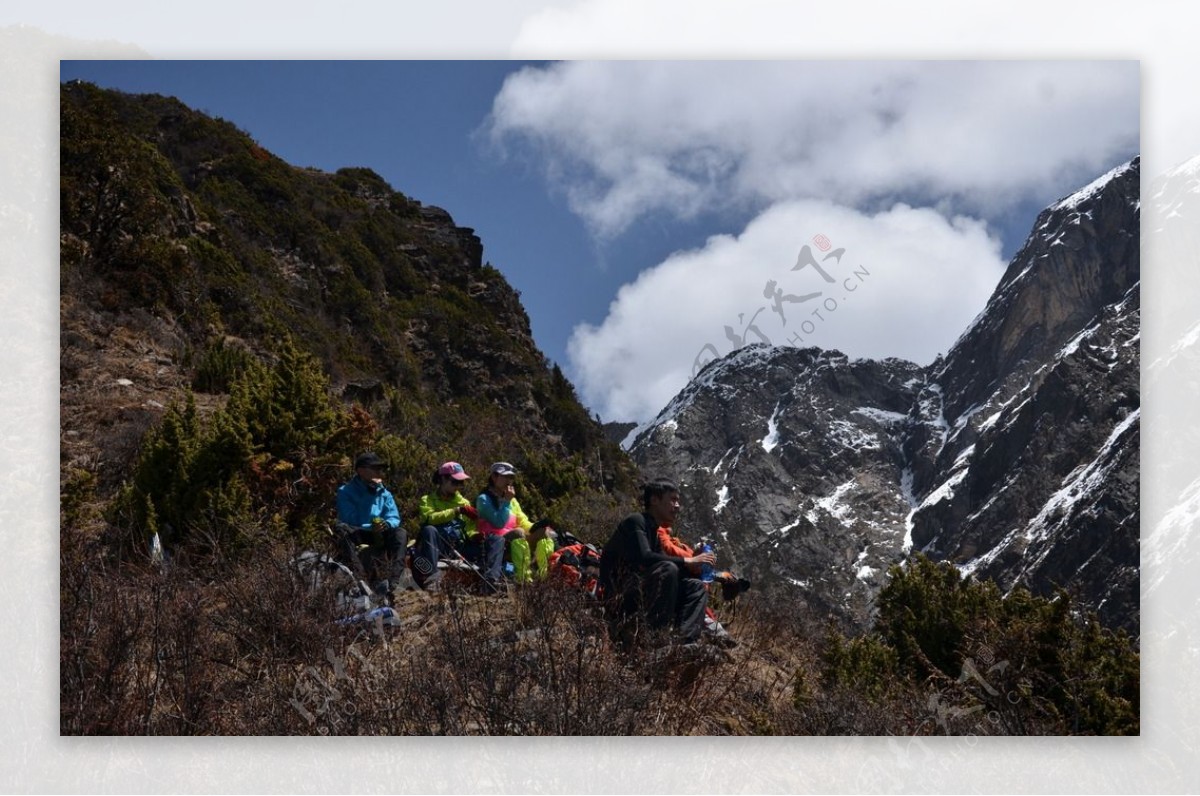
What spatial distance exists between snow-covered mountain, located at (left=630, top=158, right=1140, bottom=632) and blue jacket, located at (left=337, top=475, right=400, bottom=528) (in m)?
3.49

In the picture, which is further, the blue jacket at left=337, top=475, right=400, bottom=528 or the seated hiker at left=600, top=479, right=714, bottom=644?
the blue jacket at left=337, top=475, right=400, bottom=528

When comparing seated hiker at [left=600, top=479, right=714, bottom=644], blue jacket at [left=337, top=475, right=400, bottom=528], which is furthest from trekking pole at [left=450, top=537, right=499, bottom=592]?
seated hiker at [left=600, top=479, right=714, bottom=644]

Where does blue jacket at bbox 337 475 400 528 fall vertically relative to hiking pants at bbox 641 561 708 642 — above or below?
above

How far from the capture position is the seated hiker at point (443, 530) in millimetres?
5359

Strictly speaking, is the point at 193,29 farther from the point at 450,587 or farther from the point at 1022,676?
the point at 1022,676

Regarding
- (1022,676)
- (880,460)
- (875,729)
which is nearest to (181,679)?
(875,729)

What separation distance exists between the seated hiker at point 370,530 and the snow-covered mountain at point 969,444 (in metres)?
3.32

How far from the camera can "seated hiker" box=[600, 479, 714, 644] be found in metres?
4.23

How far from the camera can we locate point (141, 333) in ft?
28.7

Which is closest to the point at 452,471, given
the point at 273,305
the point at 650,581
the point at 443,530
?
the point at 443,530

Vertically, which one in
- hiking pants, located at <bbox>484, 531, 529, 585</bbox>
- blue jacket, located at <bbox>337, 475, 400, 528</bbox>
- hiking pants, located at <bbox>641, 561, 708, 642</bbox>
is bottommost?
hiking pants, located at <bbox>641, 561, 708, 642</bbox>

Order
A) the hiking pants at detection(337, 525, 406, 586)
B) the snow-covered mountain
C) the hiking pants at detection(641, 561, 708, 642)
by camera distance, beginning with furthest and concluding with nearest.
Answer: the snow-covered mountain, the hiking pants at detection(337, 525, 406, 586), the hiking pants at detection(641, 561, 708, 642)

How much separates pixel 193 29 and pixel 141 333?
4201mm

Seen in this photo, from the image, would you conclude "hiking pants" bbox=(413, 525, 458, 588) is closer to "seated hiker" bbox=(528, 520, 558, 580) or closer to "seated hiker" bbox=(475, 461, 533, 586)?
"seated hiker" bbox=(475, 461, 533, 586)
